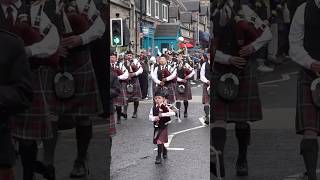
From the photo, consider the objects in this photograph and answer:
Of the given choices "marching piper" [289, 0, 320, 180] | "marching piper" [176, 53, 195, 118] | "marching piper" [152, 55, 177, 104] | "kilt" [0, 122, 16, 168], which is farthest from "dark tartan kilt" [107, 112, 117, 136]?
"marching piper" [176, 53, 195, 118]

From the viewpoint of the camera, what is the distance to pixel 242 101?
326 centimetres

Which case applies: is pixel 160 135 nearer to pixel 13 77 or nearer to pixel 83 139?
pixel 83 139

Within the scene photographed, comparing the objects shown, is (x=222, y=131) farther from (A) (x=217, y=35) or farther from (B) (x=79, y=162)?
(B) (x=79, y=162)

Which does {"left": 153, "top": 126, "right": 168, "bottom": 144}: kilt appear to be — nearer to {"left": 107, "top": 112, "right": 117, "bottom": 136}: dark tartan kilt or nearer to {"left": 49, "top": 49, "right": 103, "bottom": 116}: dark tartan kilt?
{"left": 107, "top": 112, "right": 117, "bottom": 136}: dark tartan kilt

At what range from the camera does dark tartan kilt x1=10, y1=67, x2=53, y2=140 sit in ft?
9.96

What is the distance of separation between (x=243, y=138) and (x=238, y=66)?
417 millimetres

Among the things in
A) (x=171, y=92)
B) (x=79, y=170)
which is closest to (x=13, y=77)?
(x=79, y=170)

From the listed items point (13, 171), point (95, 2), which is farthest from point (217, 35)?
point (13, 171)

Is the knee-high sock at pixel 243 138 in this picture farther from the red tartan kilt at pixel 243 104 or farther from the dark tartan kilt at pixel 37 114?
the dark tartan kilt at pixel 37 114

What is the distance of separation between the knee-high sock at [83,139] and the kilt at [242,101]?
2.46 feet

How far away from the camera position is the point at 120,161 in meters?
7.28

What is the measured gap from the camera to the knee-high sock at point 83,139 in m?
3.30

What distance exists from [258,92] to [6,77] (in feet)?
4.56

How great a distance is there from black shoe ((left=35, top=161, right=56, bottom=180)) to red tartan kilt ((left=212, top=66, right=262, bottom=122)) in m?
0.99
